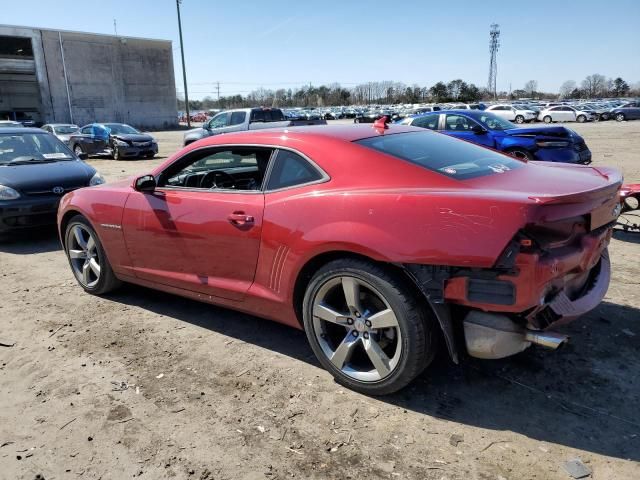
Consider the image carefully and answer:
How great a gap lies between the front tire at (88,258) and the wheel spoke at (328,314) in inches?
95.1

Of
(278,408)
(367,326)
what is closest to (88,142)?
(278,408)

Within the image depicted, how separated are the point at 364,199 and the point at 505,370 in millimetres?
1486

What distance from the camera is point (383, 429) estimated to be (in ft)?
8.84

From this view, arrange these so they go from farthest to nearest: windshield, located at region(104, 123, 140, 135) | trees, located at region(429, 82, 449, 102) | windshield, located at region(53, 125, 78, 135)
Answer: trees, located at region(429, 82, 449, 102), windshield, located at region(53, 125, 78, 135), windshield, located at region(104, 123, 140, 135)

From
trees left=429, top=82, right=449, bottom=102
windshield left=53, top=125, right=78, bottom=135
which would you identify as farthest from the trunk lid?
trees left=429, top=82, right=449, bottom=102

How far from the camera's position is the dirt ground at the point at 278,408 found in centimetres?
245

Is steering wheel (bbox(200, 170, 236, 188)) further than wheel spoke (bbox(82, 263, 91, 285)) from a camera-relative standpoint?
No

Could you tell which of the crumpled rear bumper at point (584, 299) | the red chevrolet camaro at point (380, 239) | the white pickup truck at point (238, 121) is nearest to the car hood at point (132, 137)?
the white pickup truck at point (238, 121)

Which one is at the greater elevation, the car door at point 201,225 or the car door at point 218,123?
the car door at point 218,123

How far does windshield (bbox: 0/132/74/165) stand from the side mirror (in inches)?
186

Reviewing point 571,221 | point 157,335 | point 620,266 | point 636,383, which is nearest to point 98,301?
point 157,335

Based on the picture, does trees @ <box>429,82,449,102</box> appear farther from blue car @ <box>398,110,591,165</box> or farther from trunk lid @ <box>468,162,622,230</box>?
trunk lid @ <box>468,162,622,230</box>

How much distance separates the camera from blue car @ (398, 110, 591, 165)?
1017 centimetres

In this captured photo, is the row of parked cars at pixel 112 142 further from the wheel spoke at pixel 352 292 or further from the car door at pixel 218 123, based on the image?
the wheel spoke at pixel 352 292
